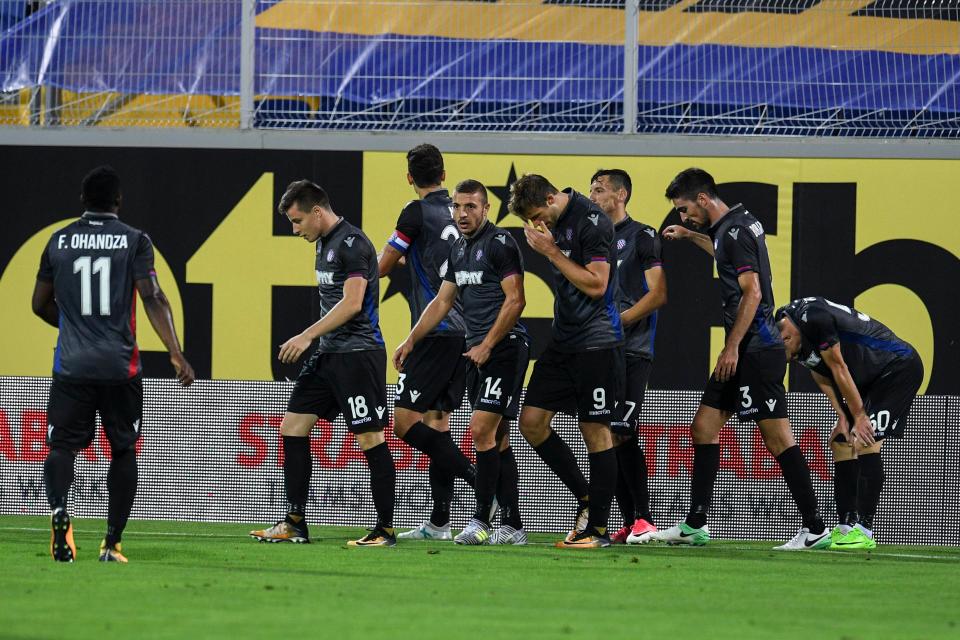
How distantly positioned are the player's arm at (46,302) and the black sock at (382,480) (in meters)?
2.05

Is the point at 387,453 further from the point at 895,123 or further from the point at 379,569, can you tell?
the point at 895,123

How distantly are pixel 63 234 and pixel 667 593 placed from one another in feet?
11.4

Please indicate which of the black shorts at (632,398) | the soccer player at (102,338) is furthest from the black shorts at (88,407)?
the black shorts at (632,398)

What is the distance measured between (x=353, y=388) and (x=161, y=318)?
5.52 feet

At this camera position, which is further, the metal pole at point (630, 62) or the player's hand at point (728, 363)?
the metal pole at point (630, 62)

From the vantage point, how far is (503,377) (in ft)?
30.2

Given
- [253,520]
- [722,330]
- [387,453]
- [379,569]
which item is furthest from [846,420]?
[253,520]

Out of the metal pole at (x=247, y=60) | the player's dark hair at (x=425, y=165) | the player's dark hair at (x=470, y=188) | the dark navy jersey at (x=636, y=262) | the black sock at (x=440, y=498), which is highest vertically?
the metal pole at (x=247, y=60)

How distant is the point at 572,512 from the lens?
1137 cm

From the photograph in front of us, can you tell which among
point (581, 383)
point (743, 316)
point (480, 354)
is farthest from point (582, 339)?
point (743, 316)

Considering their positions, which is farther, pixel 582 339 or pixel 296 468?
pixel 296 468

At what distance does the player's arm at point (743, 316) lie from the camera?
9.45m

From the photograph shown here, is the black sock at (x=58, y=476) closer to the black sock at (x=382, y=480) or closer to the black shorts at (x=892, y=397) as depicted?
the black sock at (x=382, y=480)

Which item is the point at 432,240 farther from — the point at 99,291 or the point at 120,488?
the point at 120,488
